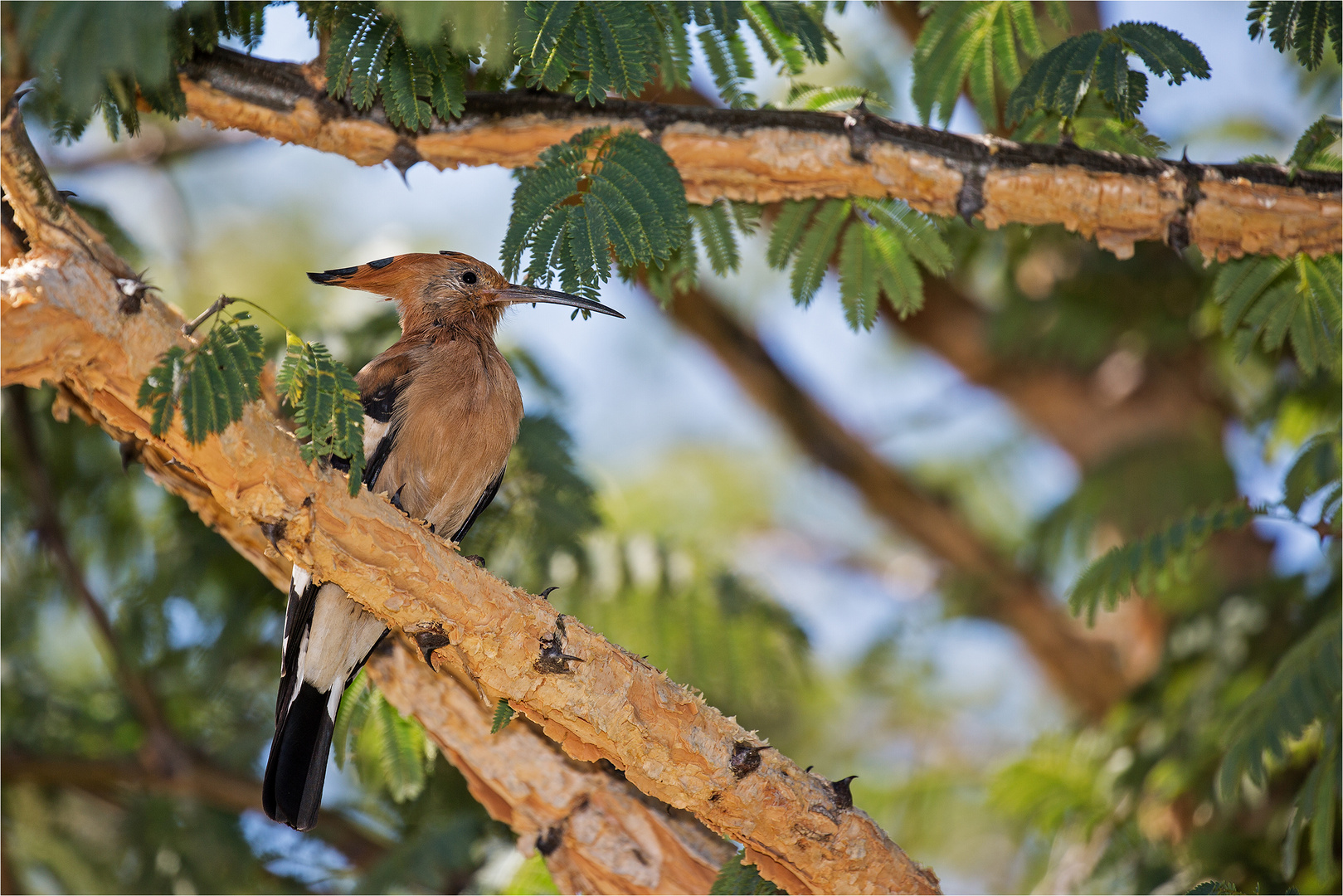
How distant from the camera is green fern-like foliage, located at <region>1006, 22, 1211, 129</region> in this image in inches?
146

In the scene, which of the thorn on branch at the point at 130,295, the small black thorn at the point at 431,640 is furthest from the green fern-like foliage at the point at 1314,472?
the thorn on branch at the point at 130,295

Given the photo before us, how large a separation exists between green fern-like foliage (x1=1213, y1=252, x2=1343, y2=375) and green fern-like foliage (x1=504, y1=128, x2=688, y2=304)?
7.24 ft

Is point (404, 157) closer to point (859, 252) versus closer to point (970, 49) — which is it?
point (859, 252)

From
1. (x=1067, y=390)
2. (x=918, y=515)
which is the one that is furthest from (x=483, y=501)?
(x=1067, y=390)

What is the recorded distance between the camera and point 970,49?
168 inches

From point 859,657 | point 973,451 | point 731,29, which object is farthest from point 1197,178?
→ point 973,451

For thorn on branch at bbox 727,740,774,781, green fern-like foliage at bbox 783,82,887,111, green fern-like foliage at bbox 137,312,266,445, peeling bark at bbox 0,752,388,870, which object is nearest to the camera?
green fern-like foliage at bbox 137,312,266,445

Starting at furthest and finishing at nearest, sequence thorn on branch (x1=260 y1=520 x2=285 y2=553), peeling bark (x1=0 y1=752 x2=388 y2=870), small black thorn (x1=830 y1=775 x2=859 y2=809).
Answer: peeling bark (x1=0 y1=752 x2=388 y2=870)
small black thorn (x1=830 y1=775 x2=859 y2=809)
thorn on branch (x1=260 y1=520 x2=285 y2=553)

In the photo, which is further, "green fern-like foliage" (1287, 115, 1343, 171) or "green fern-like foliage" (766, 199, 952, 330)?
"green fern-like foliage" (766, 199, 952, 330)

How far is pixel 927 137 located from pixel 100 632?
14.0ft

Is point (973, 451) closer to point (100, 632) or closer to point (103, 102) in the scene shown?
point (100, 632)

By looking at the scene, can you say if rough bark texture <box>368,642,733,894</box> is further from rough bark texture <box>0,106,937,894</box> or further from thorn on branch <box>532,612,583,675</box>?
thorn on branch <box>532,612,583,675</box>

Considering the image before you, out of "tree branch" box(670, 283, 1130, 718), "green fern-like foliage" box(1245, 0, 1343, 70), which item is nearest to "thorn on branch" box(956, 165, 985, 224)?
"green fern-like foliage" box(1245, 0, 1343, 70)

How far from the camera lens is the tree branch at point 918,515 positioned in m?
7.52
